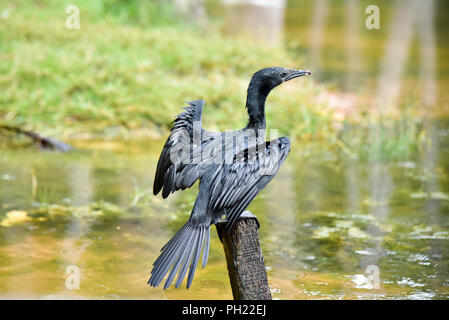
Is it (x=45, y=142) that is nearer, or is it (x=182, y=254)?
(x=182, y=254)

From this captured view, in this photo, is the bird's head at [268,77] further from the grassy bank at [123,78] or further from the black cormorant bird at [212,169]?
the grassy bank at [123,78]

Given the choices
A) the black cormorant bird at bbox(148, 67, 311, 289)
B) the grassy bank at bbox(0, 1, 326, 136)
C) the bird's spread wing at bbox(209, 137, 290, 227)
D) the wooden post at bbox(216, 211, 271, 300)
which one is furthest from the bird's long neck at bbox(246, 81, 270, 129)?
the grassy bank at bbox(0, 1, 326, 136)

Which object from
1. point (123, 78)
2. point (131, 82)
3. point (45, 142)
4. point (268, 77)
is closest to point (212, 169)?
point (268, 77)

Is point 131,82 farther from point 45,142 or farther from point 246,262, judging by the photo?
point 246,262

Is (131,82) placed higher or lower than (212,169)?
higher

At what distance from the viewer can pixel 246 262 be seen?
302 centimetres

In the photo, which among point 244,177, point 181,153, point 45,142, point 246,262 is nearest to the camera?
point 246,262

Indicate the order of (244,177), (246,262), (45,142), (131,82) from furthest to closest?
1. (131,82)
2. (45,142)
3. (244,177)
4. (246,262)

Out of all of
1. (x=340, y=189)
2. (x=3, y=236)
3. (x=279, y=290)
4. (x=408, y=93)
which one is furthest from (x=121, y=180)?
(x=408, y=93)

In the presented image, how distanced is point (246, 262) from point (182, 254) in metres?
0.29

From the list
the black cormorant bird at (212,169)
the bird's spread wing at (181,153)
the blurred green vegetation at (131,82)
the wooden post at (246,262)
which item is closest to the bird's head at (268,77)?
the black cormorant bird at (212,169)

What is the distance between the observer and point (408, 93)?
27.8 ft
